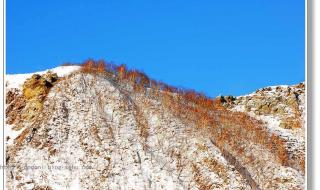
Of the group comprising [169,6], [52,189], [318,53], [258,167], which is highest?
[169,6]

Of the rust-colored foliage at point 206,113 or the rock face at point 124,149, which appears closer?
the rock face at point 124,149

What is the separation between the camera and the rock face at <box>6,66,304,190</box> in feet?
35.0

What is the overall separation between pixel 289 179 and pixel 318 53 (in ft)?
5.62

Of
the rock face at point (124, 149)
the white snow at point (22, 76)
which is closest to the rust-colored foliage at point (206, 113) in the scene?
the rock face at point (124, 149)

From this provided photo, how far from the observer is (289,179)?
10.5 meters

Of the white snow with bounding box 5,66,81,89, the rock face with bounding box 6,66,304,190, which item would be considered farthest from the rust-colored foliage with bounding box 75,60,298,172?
the white snow with bounding box 5,66,81,89

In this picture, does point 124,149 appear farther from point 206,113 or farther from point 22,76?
point 22,76

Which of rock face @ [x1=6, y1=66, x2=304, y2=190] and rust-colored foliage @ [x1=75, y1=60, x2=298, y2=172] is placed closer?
rock face @ [x1=6, y1=66, x2=304, y2=190]

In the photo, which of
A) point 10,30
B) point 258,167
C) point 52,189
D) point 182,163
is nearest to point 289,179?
point 258,167

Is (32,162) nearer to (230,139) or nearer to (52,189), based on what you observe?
(52,189)

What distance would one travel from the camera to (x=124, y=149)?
36.0 ft

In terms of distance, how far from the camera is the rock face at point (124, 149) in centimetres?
1066

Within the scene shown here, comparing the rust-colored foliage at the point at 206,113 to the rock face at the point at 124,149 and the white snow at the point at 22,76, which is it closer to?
the rock face at the point at 124,149

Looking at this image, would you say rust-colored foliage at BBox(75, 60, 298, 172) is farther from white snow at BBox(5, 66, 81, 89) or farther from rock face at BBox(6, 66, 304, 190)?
white snow at BBox(5, 66, 81, 89)
